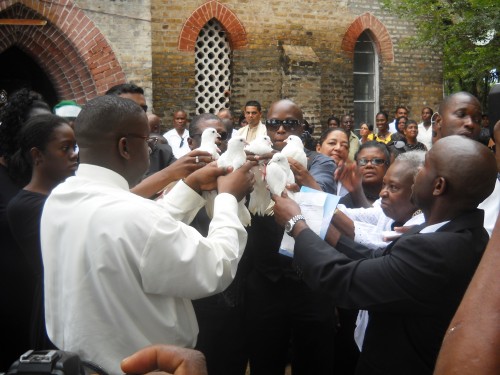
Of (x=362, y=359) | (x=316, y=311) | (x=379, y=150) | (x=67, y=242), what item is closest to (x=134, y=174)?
(x=67, y=242)

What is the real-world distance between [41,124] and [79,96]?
324 inches

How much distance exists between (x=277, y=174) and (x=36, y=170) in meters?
1.32

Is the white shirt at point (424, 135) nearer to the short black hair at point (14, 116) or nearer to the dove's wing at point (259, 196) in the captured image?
the short black hair at point (14, 116)

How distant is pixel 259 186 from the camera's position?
3.03 meters

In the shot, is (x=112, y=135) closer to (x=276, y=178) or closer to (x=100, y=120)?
(x=100, y=120)

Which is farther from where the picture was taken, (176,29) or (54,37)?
(176,29)

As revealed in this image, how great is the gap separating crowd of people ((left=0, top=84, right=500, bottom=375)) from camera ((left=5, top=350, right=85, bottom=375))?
0.50ft

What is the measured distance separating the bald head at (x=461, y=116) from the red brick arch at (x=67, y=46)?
7.72 meters

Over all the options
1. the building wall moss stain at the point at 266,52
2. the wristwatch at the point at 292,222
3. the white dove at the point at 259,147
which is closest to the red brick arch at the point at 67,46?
the building wall moss stain at the point at 266,52

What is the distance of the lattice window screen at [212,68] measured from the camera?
13016 millimetres

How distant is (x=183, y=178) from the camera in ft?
10.2

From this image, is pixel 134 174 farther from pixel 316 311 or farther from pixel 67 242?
pixel 316 311

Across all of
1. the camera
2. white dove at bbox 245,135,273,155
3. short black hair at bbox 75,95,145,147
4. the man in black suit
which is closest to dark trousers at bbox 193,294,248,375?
white dove at bbox 245,135,273,155

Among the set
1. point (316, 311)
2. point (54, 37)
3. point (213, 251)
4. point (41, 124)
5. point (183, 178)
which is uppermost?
point (54, 37)
